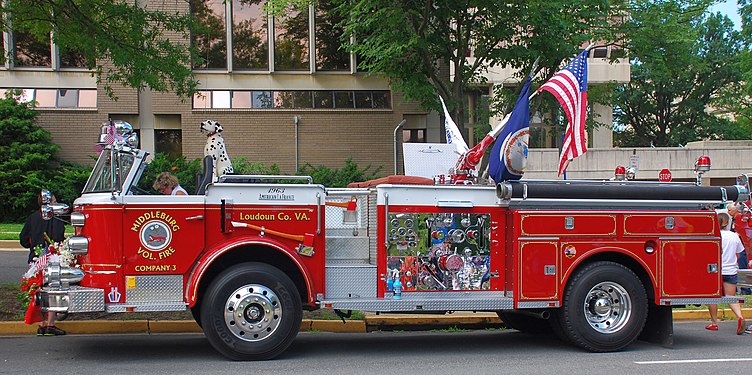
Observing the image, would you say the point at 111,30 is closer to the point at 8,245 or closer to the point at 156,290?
the point at 156,290

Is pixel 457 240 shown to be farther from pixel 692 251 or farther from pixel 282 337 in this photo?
pixel 692 251

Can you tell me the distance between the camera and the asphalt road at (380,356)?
24.4 ft

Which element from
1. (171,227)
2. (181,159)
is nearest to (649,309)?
(171,227)

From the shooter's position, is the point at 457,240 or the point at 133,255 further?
the point at 457,240

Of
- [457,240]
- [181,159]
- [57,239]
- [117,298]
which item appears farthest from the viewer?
[181,159]

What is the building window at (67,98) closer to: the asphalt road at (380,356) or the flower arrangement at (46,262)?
the asphalt road at (380,356)

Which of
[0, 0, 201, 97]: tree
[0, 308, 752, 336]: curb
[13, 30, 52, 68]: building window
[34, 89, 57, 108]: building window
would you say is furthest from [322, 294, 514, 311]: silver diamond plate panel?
[13, 30, 52, 68]: building window

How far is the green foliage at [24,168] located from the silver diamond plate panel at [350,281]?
19.4m

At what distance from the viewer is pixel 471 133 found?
2967 centimetres

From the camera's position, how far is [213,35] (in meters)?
26.3

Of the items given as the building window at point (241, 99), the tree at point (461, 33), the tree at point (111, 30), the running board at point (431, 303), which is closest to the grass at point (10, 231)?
the building window at point (241, 99)

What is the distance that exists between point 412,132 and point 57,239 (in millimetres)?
18550

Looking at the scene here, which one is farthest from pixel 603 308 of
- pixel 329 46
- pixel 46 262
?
pixel 329 46

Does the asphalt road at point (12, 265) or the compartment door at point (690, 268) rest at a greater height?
the compartment door at point (690, 268)
